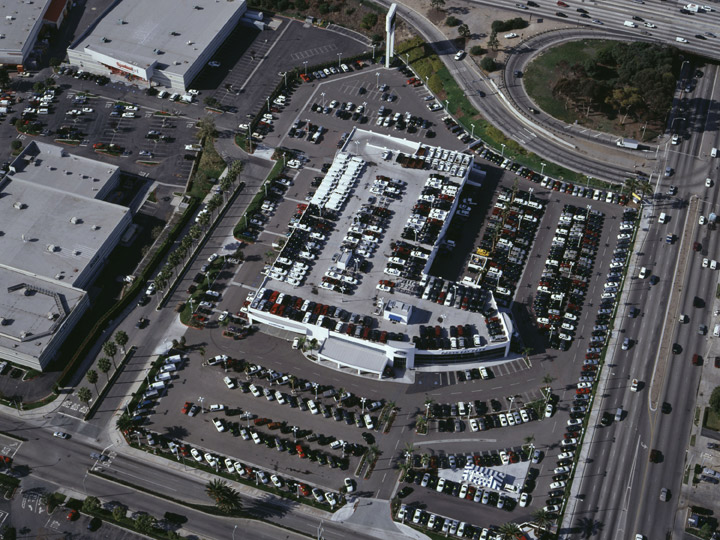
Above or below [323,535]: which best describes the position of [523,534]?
above

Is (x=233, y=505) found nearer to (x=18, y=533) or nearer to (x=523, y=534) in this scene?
(x=18, y=533)

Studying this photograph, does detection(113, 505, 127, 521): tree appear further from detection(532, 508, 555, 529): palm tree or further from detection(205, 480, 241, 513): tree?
detection(532, 508, 555, 529): palm tree

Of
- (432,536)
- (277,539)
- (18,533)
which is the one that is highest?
(432,536)

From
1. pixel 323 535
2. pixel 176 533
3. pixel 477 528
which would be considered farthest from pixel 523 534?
pixel 176 533

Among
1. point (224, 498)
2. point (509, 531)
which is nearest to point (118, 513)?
point (224, 498)

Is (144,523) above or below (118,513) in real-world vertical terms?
below

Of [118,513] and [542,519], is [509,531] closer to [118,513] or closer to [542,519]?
[542,519]

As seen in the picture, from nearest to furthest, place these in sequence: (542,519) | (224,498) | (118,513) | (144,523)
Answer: (144,523)
(542,519)
(118,513)
(224,498)
